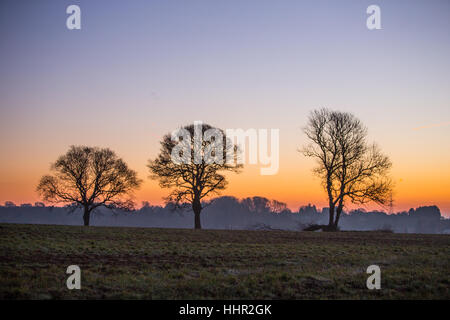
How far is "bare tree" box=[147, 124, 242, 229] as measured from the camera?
38156mm

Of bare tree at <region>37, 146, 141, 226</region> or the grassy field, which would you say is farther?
bare tree at <region>37, 146, 141, 226</region>

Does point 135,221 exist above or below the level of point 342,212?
below

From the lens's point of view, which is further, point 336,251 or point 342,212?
point 342,212

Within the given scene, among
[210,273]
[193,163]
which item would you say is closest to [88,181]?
[193,163]

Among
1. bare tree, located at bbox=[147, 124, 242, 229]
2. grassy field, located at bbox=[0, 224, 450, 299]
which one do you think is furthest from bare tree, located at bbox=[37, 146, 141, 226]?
grassy field, located at bbox=[0, 224, 450, 299]

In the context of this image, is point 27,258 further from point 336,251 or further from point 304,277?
point 336,251

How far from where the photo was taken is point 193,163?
38219 millimetres

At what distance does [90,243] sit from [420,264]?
1701 centimetres

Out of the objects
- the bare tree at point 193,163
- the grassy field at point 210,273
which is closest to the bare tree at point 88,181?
the bare tree at point 193,163

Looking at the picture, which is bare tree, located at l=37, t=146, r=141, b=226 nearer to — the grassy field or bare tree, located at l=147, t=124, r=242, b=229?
bare tree, located at l=147, t=124, r=242, b=229

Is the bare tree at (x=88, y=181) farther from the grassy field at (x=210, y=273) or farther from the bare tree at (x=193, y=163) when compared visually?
the grassy field at (x=210, y=273)

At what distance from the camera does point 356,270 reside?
Result: 1254cm
